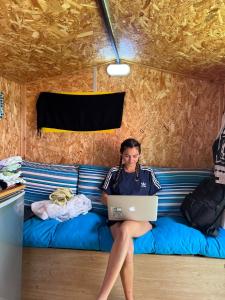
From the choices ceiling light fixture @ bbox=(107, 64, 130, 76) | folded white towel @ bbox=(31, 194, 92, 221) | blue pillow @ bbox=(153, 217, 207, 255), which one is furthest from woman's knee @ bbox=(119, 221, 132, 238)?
ceiling light fixture @ bbox=(107, 64, 130, 76)

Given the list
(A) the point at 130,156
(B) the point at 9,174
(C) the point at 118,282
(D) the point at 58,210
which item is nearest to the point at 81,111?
(A) the point at 130,156

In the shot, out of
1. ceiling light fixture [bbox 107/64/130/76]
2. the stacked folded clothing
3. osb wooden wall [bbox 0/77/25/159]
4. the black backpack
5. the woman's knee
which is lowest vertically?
the woman's knee

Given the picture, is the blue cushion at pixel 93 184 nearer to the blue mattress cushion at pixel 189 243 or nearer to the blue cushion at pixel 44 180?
the blue cushion at pixel 44 180

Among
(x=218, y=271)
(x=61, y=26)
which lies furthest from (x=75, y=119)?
(x=218, y=271)

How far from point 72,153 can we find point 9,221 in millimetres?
1296

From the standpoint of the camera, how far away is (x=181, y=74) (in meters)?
2.62

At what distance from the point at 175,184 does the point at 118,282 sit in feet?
3.22

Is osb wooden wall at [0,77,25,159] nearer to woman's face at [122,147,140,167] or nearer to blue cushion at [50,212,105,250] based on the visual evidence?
blue cushion at [50,212,105,250]

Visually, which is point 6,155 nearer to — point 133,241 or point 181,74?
point 133,241

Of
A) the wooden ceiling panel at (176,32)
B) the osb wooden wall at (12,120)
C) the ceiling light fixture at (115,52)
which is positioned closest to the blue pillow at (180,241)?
the wooden ceiling panel at (176,32)

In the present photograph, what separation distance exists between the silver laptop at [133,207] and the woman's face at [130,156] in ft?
1.61

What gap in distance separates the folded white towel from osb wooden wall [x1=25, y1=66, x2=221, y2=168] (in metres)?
0.63

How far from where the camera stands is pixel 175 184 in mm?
2400

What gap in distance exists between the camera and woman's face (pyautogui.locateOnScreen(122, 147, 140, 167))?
85.0 inches
